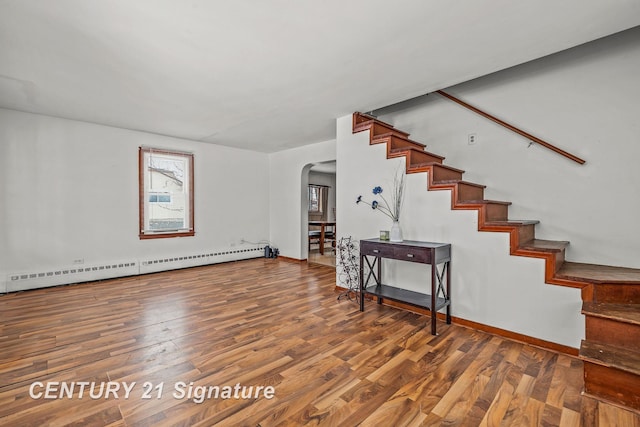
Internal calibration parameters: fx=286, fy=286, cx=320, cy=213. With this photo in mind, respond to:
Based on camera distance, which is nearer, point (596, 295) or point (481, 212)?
point (596, 295)

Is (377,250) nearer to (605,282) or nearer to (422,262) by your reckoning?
(422,262)

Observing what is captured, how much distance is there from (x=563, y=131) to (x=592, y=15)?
1.14 metres

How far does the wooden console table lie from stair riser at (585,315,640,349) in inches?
41.6

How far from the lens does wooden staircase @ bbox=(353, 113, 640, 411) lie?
5.75ft

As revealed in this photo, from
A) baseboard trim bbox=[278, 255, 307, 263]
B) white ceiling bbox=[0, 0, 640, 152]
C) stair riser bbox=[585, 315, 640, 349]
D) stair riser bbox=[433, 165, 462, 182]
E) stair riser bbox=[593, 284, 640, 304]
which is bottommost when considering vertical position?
baseboard trim bbox=[278, 255, 307, 263]

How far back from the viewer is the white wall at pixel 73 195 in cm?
398

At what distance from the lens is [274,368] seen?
2129 millimetres

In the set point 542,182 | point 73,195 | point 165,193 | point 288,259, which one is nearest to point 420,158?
point 542,182

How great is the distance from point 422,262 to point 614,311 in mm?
1338

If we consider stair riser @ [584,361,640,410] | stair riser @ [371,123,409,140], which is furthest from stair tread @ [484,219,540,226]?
stair riser @ [371,123,409,140]

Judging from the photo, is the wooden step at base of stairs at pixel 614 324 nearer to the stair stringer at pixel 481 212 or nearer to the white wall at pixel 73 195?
the stair stringer at pixel 481 212

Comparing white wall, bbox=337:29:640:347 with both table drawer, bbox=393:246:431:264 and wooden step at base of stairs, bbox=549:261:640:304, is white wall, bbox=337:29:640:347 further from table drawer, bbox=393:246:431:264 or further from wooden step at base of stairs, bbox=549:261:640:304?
table drawer, bbox=393:246:431:264

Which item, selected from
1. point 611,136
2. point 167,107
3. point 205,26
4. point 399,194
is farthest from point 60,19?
point 611,136

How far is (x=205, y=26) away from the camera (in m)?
2.08
